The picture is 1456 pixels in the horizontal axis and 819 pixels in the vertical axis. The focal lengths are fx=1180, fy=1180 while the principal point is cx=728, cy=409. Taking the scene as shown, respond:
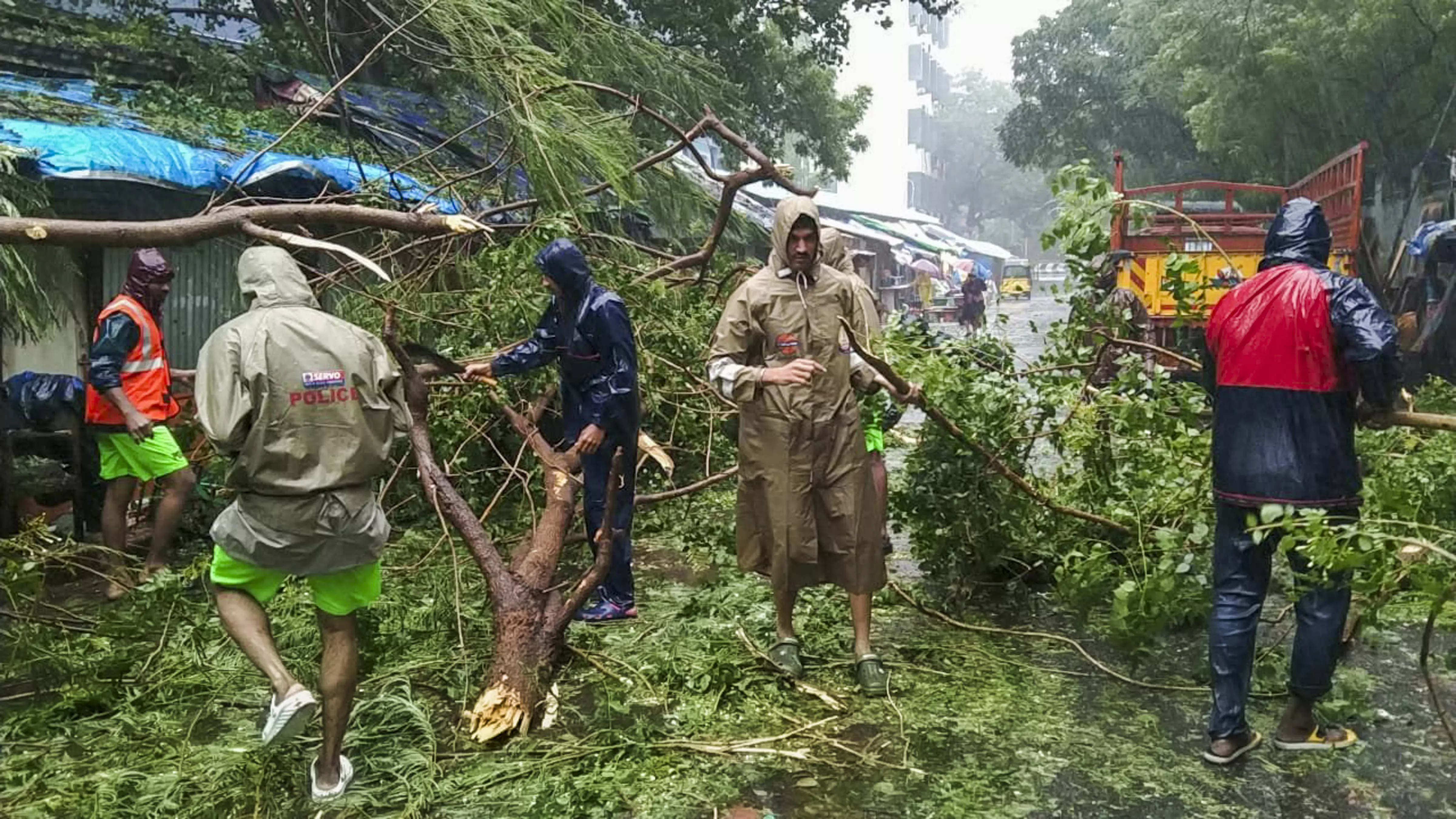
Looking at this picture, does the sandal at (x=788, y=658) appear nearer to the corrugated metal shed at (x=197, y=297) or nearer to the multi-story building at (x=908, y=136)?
the corrugated metal shed at (x=197, y=297)

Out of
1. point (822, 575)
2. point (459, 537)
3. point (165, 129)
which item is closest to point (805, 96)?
point (165, 129)

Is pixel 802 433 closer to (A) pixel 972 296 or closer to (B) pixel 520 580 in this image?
(B) pixel 520 580

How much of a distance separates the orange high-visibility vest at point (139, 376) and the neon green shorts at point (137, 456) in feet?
0.27

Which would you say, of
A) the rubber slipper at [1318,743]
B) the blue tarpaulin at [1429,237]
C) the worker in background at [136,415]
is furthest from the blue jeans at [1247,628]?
the blue tarpaulin at [1429,237]

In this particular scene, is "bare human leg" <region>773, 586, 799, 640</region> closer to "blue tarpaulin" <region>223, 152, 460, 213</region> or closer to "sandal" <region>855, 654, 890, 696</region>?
"sandal" <region>855, 654, 890, 696</region>

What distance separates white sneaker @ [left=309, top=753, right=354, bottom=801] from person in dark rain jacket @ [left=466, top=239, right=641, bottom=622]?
1686 millimetres

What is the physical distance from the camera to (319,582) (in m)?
3.41

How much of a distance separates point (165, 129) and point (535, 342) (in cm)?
467

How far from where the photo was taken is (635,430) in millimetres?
5219

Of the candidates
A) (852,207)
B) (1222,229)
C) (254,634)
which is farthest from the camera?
(852,207)

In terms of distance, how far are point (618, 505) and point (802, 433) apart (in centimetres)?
120

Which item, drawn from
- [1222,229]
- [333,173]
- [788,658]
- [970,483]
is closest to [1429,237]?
[1222,229]

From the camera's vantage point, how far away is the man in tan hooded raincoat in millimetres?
4254

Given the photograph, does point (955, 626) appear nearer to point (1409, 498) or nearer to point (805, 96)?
point (1409, 498)
